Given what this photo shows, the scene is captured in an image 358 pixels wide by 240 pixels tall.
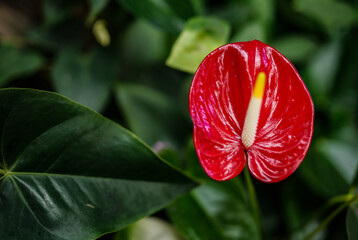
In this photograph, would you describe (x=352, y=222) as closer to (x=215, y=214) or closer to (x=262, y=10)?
(x=215, y=214)

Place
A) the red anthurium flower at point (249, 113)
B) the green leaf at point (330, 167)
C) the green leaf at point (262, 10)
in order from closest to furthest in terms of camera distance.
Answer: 1. the red anthurium flower at point (249, 113)
2. the green leaf at point (330, 167)
3. the green leaf at point (262, 10)

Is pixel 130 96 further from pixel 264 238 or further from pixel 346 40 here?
pixel 346 40

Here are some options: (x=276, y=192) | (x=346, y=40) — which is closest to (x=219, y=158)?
(x=276, y=192)

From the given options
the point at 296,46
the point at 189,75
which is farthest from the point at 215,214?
the point at 296,46

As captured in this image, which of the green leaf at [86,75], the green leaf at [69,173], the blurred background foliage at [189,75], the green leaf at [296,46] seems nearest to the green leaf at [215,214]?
the blurred background foliage at [189,75]

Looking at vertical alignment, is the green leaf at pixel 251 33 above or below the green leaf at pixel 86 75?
above

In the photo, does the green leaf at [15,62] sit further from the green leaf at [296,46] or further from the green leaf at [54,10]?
the green leaf at [296,46]

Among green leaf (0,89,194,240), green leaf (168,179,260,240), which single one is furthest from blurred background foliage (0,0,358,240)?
green leaf (0,89,194,240)
